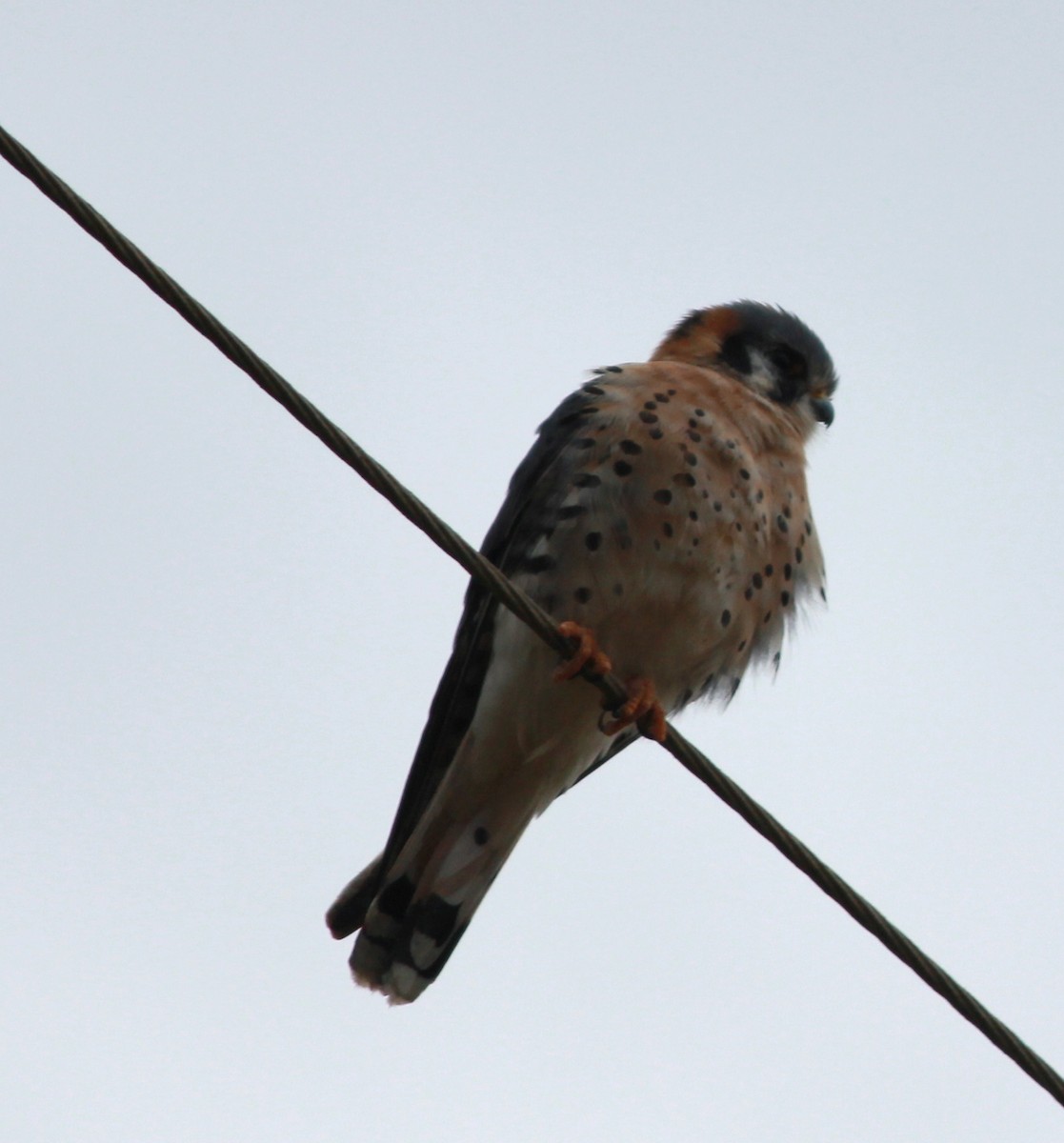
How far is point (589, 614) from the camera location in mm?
4562

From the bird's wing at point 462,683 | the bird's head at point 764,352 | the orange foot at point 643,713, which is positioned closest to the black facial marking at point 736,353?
the bird's head at point 764,352

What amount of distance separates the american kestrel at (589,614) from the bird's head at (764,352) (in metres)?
0.46

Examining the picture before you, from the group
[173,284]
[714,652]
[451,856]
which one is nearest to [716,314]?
[714,652]

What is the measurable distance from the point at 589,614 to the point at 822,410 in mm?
1399

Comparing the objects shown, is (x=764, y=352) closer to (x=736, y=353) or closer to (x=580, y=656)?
(x=736, y=353)

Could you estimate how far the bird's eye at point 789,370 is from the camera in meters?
5.53

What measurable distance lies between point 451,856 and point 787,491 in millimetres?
1315

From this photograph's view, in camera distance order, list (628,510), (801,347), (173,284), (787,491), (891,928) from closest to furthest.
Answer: (173,284), (891,928), (628,510), (787,491), (801,347)

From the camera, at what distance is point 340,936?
15.6 feet

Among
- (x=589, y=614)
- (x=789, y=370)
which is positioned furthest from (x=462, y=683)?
(x=789, y=370)

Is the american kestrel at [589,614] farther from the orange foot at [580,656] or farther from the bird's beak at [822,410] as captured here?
the bird's beak at [822,410]

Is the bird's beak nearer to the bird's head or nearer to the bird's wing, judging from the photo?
the bird's head

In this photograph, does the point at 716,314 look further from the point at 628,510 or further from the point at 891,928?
the point at 891,928

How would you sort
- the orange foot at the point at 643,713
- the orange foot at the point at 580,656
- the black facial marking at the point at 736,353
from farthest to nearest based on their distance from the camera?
1. the black facial marking at the point at 736,353
2. the orange foot at the point at 643,713
3. the orange foot at the point at 580,656
